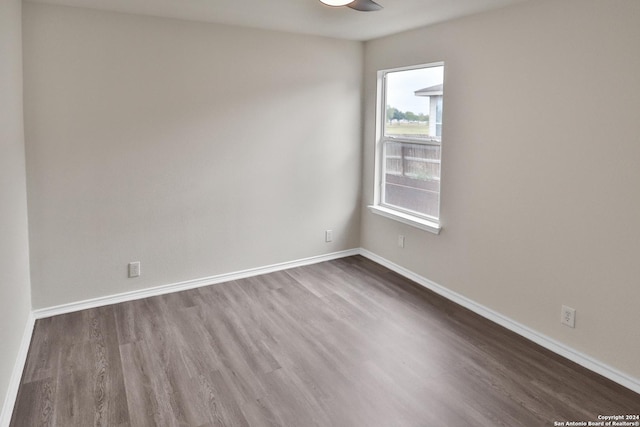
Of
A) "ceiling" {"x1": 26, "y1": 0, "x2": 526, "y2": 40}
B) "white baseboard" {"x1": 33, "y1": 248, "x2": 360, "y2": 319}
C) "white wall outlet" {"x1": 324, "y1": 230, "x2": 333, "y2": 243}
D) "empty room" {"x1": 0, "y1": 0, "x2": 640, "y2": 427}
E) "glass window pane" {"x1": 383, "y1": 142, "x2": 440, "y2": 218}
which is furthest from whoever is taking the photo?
"white wall outlet" {"x1": 324, "y1": 230, "x2": 333, "y2": 243}

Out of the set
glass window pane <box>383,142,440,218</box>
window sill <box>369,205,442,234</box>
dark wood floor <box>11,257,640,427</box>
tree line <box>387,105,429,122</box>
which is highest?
tree line <box>387,105,429,122</box>

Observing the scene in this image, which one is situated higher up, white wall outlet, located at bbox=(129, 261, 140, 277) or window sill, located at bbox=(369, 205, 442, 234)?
window sill, located at bbox=(369, 205, 442, 234)

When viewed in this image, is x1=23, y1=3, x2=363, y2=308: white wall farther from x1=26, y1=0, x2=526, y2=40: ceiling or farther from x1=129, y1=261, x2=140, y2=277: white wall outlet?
x1=26, y1=0, x2=526, y2=40: ceiling

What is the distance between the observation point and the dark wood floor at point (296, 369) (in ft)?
7.48

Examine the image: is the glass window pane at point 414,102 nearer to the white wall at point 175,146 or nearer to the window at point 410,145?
the window at point 410,145

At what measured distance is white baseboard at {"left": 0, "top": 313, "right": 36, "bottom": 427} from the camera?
2.15 m

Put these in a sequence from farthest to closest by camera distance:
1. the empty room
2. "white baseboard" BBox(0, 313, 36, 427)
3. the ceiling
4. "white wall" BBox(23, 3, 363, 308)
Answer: "white wall" BBox(23, 3, 363, 308), the ceiling, the empty room, "white baseboard" BBox(0, 313, 36, 427)

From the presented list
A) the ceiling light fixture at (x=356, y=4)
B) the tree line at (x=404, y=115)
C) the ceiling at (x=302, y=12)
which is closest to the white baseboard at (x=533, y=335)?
the tree line at (x=404, y=115)

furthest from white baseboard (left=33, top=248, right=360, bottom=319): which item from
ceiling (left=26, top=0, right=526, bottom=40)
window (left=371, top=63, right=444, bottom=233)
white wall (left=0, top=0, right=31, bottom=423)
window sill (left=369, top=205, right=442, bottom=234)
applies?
ceiling (left=26, top=0, right=526, bottom=40)

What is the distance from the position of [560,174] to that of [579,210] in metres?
0.26

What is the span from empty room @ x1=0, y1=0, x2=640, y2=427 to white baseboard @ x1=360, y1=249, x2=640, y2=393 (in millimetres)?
15

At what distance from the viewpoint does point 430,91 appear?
3.89m

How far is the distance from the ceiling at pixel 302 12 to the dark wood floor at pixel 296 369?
2306 mm

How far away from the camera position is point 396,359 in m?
2.82
